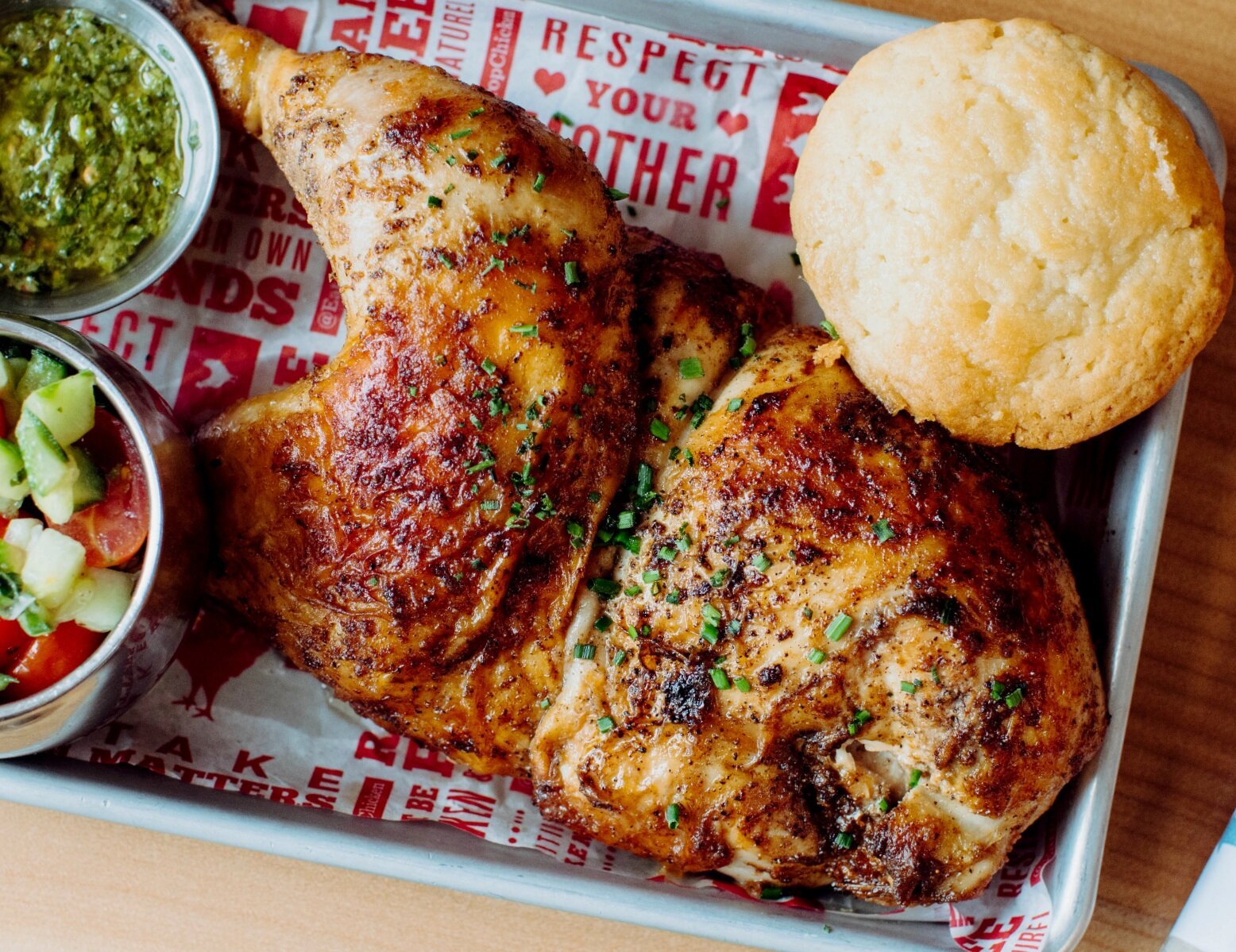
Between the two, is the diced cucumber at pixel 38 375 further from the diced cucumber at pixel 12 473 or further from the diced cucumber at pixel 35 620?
the diced cucumber at pixel 35 620

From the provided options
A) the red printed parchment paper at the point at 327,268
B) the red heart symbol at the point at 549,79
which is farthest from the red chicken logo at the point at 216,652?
the red heart symbol at the point at 549,79

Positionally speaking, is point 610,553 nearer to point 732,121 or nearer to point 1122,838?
point 732,121

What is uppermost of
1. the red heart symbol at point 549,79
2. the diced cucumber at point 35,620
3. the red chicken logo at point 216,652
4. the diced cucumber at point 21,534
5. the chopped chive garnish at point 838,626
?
the red heart symbol at point 549,79

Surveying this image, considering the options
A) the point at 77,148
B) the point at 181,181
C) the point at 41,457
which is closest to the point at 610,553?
the point at 41,457

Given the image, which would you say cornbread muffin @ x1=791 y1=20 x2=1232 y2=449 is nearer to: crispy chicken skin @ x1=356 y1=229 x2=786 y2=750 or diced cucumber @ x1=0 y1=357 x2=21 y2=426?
crispy chicken skin @ x1=356 y1=229 x2=786 y2=750

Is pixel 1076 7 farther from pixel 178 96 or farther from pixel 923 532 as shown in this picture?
pixel 178 96

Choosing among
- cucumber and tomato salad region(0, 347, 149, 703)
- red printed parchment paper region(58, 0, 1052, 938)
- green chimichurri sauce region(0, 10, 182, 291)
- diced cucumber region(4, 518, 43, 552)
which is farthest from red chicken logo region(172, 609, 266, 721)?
green chimichurri sauce region(0, 10, 182, 291)
